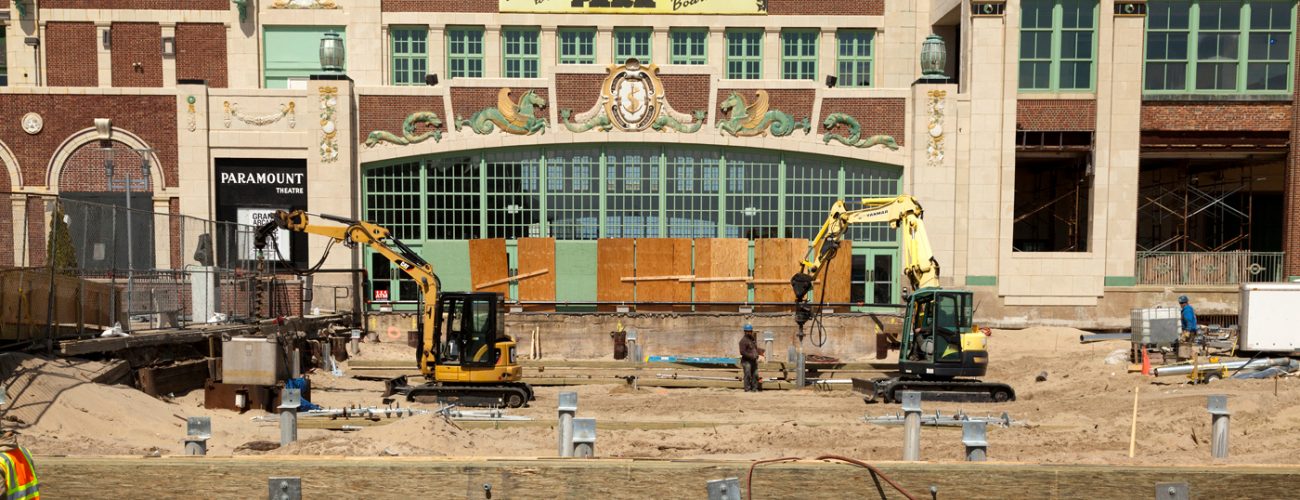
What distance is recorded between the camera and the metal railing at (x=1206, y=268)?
3488 centimetres

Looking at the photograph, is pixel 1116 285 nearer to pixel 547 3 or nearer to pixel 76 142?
pixel 547 3

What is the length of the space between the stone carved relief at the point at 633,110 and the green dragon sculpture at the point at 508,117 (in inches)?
35.2

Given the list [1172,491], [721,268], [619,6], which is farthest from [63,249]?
[619,6]

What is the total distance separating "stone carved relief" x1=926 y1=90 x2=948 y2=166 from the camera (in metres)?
34.3

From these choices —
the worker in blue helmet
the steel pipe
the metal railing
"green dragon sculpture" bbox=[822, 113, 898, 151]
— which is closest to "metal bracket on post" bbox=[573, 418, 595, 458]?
the steel pipe

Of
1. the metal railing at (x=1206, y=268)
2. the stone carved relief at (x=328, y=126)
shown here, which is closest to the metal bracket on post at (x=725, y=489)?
the stone carved relief at (x=328, y=126)

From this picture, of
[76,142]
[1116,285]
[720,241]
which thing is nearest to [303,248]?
[76,142]

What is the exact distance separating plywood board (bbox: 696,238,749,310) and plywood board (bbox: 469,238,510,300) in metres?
6.21

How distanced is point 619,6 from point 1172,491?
32184 mm

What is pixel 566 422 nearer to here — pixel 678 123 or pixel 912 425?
pixel 912 425

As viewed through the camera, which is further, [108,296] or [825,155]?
[825,155]

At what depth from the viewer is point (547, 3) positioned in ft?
124

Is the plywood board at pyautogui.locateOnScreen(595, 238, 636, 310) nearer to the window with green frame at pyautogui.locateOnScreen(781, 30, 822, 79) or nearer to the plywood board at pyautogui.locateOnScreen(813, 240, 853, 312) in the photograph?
the plywood board at pyautogui.locateOnScreen(813, 240, 853, 312)

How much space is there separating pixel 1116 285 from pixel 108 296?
28.6m
